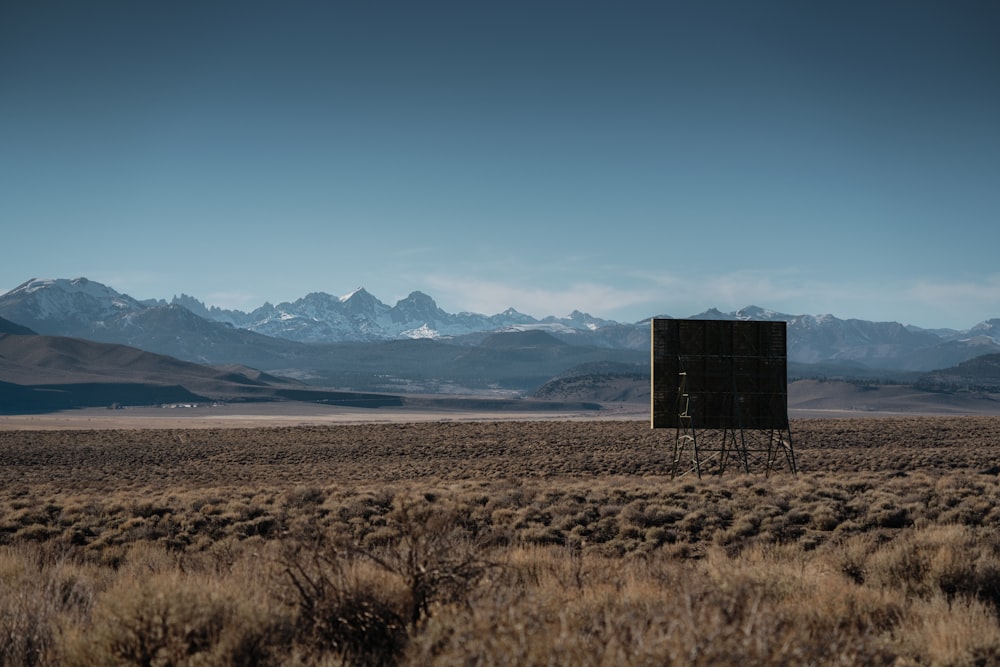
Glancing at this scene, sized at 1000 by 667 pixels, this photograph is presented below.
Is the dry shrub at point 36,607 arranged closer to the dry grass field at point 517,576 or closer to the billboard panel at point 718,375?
the dry grass field at point 517,576

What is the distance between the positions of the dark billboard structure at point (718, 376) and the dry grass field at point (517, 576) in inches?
108

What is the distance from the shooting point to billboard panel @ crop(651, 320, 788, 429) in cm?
2584

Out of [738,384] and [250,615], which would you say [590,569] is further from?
[738,384]

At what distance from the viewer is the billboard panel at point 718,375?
25844 millimetres

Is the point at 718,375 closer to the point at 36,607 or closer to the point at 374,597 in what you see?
the point at 374,597

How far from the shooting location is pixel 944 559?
9094 millimetres

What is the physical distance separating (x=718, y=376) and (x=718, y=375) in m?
0.03

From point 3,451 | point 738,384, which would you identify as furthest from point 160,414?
point 738,384

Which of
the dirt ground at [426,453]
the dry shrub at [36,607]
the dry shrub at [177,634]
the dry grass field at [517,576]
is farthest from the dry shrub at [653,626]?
the dirt ground at [426,453]

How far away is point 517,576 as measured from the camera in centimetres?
852

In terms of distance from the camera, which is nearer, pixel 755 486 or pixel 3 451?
pixel 755 486

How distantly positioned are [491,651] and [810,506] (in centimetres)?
1415

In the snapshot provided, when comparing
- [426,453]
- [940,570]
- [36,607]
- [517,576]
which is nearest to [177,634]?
[36,607]

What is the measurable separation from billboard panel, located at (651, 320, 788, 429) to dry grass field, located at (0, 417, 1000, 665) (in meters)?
2.80
